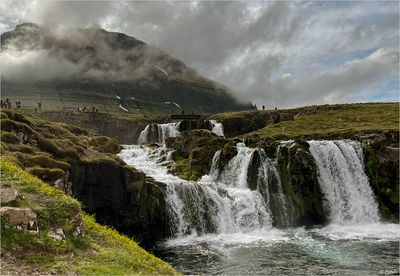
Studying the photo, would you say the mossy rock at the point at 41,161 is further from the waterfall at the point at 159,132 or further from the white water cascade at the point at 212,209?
the waterfall at the point at 159,132

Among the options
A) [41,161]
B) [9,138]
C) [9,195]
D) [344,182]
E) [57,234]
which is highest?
[9,138]

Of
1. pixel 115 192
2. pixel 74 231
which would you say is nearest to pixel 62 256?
pixel 74 231

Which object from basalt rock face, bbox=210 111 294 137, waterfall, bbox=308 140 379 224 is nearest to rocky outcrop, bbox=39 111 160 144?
basalt rock face, bbox=210 111 294 137

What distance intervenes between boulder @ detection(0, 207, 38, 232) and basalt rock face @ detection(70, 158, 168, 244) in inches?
1288

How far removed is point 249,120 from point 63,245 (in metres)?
111

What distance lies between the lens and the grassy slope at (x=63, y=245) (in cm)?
1205

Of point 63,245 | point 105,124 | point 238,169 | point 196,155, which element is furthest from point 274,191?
point 105,124

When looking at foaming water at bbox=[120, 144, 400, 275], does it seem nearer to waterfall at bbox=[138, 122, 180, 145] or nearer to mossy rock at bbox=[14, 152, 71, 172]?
mossy rock at bbox=[14, 152, 71, 172]

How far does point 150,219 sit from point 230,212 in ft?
33.9

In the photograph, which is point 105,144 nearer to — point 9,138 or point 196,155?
point 196,155

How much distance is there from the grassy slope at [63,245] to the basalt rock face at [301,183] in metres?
43.0

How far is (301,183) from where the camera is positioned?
2293 inches

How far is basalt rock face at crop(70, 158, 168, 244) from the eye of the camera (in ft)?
150

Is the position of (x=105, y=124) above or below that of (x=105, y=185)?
above
